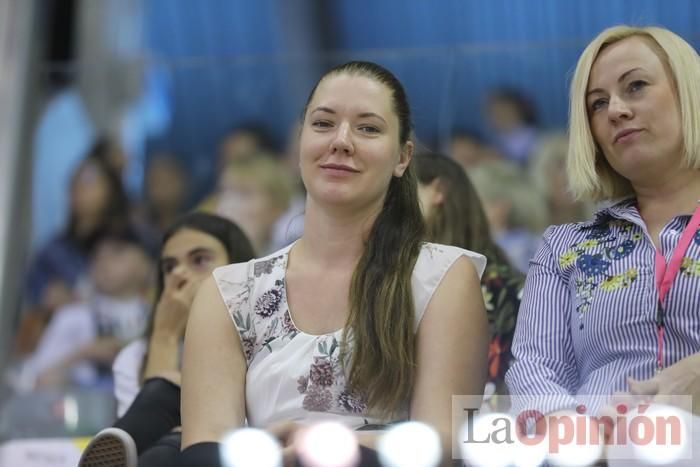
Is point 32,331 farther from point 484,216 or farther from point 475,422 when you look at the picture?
point 475,422

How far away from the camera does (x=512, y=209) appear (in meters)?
4.11

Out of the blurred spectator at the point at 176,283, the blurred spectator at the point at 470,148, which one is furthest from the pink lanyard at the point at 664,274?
the blurred spectator at the point at 470,148

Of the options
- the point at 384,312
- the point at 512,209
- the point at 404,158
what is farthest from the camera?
the point at 512,209

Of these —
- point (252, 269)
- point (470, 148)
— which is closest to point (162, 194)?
point (470, 148)

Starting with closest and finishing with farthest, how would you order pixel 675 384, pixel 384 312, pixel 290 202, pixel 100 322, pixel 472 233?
pixel 675 384
pixel 384 312
pixel 472 233
pixel 100 322
pixel 290 202

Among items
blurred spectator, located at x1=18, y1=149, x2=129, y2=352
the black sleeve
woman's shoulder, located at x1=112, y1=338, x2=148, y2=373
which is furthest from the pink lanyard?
blurred spectator, located at x1=18, y1=149, x2=129, y2=352

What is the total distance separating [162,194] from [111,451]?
259 cm

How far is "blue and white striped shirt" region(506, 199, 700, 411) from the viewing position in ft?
6.37

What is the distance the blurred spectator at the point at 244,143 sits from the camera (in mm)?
4570

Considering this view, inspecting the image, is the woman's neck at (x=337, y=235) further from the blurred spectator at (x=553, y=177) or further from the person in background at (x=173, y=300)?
the blurred spectator at (x=553, y=177)

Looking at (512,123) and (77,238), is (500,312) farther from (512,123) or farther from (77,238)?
(77,238)

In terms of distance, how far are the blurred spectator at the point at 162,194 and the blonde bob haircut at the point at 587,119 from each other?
2456 mm

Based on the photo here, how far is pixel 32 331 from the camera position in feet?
14.2

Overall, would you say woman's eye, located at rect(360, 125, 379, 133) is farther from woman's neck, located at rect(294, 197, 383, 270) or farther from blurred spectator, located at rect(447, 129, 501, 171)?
blurred spectator, located at rect(447, 129, 501, 171)
